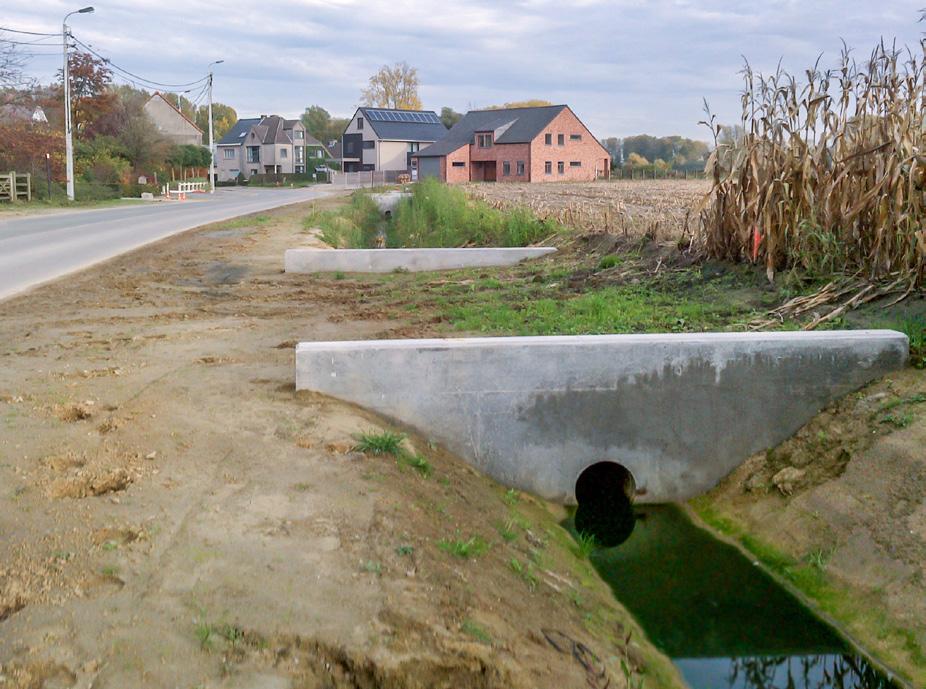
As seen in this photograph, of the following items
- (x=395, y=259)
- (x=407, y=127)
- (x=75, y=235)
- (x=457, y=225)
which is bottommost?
(x=395, y=259)

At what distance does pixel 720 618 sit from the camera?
595 centimetres

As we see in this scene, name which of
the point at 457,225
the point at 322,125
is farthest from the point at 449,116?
the point at 457,225

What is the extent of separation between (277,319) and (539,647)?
23.2 ft

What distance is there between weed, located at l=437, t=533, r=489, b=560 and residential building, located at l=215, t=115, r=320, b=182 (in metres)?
98.3

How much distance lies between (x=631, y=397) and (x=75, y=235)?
18.2 m

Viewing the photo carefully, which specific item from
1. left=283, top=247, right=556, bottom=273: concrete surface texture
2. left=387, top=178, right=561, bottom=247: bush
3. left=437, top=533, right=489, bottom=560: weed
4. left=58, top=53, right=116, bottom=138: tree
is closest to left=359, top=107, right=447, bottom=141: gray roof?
left=58, top=53, right=116, bottom=138: tree

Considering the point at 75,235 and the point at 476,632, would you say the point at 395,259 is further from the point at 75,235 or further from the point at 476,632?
the point at 476,632

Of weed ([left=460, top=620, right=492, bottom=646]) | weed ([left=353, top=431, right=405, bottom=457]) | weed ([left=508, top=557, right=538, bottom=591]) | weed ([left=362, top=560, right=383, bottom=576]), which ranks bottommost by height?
weed ([left=508, top=557, right=538, bottom=591])

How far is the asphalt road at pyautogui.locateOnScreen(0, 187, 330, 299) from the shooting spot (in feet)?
49.8

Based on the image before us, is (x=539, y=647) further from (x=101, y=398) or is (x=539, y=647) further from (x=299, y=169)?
(x=299, y=169)

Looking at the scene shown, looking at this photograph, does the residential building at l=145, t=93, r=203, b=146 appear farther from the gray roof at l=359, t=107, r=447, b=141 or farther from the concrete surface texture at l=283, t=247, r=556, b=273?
the concrete surface texture at l=283, t=247, r=556, b=273

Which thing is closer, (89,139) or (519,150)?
(89,139)

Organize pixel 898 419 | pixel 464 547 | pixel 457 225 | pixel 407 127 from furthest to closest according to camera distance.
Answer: pixel 407 127, pixel 457 225, pixel 898 419, pixel 464 547

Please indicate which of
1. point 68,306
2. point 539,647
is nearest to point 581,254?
point 68,306
